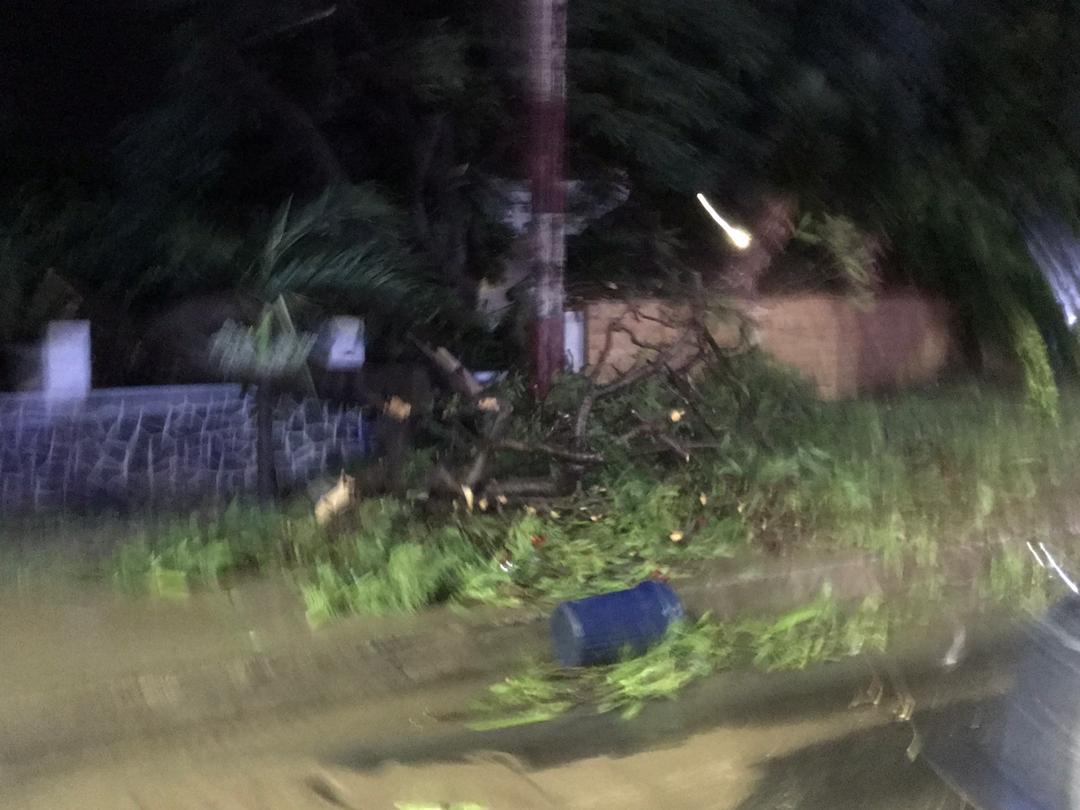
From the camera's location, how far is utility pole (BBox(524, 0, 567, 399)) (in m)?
7.63

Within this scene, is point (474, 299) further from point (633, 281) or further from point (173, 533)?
point (173, 533)

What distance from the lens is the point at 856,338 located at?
476 inches

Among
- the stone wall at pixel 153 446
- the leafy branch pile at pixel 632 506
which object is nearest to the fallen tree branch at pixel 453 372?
the leafy branch pile at pixel 632 506

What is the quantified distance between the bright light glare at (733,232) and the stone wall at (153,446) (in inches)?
184

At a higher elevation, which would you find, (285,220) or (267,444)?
(285,220)

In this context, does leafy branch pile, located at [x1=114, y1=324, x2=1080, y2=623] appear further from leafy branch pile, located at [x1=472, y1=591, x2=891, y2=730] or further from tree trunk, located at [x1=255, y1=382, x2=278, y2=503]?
leafy branch pile, located at [x1=472, y1=591, x2=891, y2=730]

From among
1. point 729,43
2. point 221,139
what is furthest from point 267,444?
point 729,43

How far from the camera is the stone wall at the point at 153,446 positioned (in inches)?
276

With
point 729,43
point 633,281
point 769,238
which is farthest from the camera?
point 769,238

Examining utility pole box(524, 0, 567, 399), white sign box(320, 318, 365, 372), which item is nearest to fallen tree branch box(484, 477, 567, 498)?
utility pole box(524, 0, 567, 399)

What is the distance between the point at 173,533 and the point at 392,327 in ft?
7.14

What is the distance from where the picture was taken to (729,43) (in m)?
9.27

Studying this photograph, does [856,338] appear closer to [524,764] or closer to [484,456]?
[484,456]

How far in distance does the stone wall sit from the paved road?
10.4 ft
